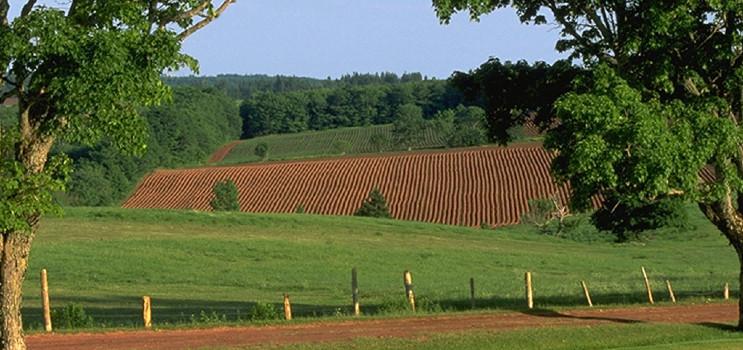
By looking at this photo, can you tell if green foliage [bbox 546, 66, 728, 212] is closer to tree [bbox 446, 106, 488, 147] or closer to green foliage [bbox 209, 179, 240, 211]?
green foliage [bbox 209, 179, 240, 211]

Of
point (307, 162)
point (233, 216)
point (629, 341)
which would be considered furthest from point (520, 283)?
point (307, 162)

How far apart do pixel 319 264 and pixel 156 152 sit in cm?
10111

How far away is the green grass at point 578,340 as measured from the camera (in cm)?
2416

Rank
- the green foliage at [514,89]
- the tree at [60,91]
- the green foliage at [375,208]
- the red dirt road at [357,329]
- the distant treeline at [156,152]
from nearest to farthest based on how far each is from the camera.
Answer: the tree at [60,91] < the red dirt road at [357,329] < the green foliage at [514,89] < the green foliage at [375,208] < the distant treeline at [156,152]

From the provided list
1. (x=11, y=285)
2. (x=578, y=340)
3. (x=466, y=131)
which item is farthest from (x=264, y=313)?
(x=466, y=131)

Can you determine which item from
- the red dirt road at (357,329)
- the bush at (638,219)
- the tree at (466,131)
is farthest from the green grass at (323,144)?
the red dirt road at (357,329)

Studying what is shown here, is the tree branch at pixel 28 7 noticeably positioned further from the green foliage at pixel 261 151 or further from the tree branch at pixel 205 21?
the green foliage at pixel 261 151

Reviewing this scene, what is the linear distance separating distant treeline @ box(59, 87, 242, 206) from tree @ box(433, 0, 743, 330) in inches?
2785

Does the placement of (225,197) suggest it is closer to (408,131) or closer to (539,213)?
(539,213)

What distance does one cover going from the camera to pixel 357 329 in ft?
94.8

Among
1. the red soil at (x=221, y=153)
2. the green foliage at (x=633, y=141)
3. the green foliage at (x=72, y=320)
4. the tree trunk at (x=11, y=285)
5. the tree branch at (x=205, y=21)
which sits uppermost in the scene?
the tree branch at (x=205, y=21)

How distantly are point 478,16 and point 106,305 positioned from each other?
2060 cm

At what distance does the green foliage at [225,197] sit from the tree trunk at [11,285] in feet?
261

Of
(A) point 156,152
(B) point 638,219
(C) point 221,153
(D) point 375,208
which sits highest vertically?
(A) point 156,152
